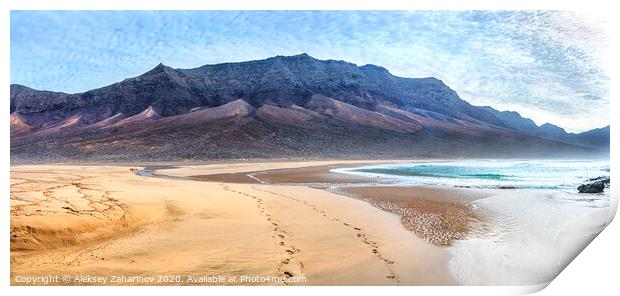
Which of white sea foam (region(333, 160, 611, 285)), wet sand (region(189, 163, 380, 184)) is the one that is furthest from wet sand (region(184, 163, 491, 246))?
wet sand (region(189, 163, 380, 184))

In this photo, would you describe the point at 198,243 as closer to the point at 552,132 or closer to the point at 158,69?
the point at 158,69

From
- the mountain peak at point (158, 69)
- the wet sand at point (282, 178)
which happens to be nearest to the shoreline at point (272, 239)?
A: the mountain peak at point (158, 69)

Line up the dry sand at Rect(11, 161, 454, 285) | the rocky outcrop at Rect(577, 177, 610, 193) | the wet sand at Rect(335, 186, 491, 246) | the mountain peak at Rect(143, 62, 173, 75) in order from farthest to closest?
the mountain peak at Rect(143, 62, 173, 75) → the rocky outcrop at Rect(577, 177, 610, 193) → the wet sand at Rect(335, 186, 491, 246) → the dry sand at Rect(11, 161, 454, 285)

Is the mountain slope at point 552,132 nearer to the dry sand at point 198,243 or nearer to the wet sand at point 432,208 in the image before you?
the wet sand at point 432,208

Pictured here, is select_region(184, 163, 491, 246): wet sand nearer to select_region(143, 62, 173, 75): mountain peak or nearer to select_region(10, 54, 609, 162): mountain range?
select_region(10, 54, 609, 162): mountain range

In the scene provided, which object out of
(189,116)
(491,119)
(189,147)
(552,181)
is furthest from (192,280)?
(189,147)
